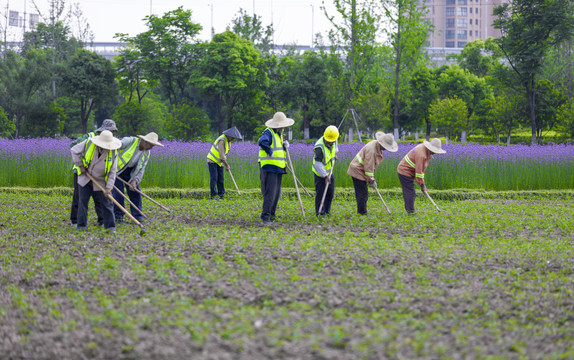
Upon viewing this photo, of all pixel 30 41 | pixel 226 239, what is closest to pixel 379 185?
pixel 226 239

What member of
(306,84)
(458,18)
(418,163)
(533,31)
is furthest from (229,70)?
(458,18)

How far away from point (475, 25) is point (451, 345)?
118566mm

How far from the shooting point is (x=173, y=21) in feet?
137

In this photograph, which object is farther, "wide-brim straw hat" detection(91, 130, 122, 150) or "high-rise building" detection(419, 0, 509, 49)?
"high-rise building" detection(419, 0, 509, 49)

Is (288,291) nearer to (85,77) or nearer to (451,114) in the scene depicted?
(451,114)

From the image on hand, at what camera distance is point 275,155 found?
30.0ft

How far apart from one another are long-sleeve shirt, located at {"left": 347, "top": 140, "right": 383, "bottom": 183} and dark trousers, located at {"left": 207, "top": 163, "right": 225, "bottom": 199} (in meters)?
3.51

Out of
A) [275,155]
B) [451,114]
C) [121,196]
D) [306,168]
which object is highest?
[451,114]

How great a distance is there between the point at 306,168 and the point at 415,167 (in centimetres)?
471

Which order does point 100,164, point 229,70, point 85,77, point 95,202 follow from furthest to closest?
point 85,77 → point 229,70 → point 95,202 → point 100,164

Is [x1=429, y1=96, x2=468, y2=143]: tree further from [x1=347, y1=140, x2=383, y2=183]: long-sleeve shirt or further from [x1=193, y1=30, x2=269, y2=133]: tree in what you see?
[x1=347, y1=140, x2=383, y2=183]: long-sleeve shirt

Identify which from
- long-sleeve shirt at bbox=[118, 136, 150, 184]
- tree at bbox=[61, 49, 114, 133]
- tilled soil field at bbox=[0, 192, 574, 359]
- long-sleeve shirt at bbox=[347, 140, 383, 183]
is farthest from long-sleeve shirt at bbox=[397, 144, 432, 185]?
tree at bbox=[61, 49, 114, 133]

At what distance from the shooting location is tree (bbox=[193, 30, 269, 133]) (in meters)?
38.4

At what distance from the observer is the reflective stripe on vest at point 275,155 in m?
9.12
